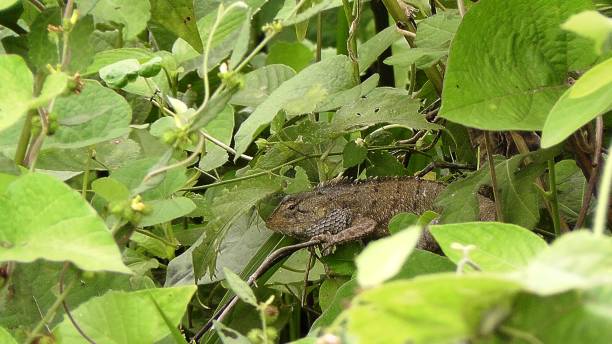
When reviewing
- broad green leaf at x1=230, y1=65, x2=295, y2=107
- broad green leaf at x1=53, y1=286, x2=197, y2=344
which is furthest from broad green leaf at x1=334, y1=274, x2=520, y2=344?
broad green leaf at x1=230, y1=65, x2=295, y2=107

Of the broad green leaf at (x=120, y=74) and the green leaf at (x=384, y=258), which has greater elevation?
the green leaf at (x=384, y=258)

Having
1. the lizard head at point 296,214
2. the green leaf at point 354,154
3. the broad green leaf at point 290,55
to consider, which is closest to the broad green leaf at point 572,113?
the green leaf at point 354,154

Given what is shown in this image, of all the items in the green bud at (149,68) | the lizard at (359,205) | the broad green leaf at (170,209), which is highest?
the green bud at (149,68)

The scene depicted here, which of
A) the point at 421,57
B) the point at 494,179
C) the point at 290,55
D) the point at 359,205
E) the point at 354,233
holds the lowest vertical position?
the point at 359,205

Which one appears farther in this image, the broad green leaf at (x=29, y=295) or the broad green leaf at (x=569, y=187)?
the broad green leaf at (x=569, y=187)

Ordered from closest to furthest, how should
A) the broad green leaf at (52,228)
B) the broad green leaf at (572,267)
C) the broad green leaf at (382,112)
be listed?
the broad green leaf at (572,267)
the broad green leaf at (52,228)
the broad green leaf at (382,112)

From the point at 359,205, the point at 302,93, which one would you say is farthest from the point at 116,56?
the point at 359,205

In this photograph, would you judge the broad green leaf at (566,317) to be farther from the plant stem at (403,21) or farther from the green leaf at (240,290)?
the plant stem at (403,21)

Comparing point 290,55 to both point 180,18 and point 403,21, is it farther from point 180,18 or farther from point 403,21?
point 180,18
